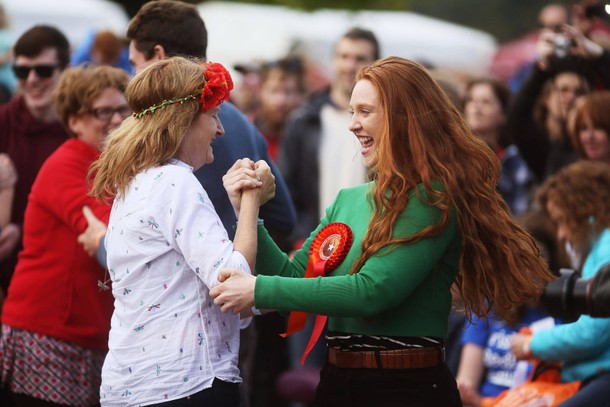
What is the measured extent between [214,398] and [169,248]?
0.53 metres

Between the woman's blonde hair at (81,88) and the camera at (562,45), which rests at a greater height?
the camera at (562,45)

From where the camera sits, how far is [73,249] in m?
4.87

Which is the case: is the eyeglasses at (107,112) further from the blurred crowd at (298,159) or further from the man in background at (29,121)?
the man in background at (29,121)

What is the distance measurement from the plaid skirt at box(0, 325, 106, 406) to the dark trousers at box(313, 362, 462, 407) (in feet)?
4.66

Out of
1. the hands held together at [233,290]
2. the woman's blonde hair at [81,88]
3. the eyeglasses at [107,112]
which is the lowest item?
the hands held together at [233,290]

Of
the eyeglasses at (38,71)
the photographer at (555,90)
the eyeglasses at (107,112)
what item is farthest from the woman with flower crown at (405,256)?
the photographer at (555,90)

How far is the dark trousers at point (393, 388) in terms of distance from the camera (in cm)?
378

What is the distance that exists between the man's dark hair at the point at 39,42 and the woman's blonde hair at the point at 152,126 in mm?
2547

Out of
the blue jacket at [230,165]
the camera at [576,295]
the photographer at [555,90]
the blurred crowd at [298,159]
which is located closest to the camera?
the camera at [576,295]

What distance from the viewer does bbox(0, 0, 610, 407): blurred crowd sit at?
4887 mm

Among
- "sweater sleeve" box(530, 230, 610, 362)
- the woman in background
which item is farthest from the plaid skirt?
"sweater sleeve" box(530, 230, 610, 362)

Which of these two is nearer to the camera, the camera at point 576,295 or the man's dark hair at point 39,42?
the camera at point 576,295

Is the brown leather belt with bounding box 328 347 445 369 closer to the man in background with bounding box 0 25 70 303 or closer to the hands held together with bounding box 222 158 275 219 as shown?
the hands held together with bounding box 222 158 275 219

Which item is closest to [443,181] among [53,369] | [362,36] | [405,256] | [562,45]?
[405,256]
